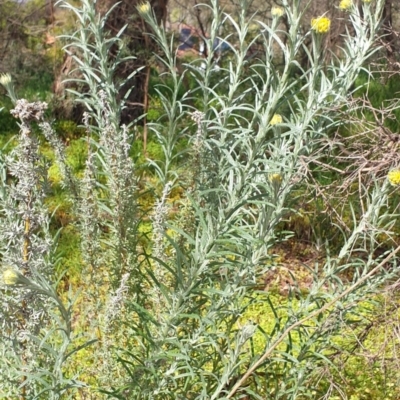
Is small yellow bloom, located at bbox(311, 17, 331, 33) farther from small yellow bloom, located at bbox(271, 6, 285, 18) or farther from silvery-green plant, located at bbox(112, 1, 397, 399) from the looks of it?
small yellow bloom, located at bbox(271, 6, 285, 18)

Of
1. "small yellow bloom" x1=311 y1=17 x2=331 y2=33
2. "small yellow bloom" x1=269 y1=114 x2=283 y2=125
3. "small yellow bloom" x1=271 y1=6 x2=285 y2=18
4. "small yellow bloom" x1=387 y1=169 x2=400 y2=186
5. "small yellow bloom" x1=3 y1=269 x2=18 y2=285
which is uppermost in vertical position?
"small yellow bloom" x1=271 y1=6 x2=285 y2=18

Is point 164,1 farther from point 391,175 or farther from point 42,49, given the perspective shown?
point 391,175

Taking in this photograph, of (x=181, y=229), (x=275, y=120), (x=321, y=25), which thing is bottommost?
(x=181, y=229)

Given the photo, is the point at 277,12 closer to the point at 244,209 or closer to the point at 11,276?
the point at 244,209

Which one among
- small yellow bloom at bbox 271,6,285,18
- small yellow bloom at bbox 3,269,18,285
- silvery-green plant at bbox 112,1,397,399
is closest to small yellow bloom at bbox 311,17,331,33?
silvery-green plant at bbox 112,1,397,399

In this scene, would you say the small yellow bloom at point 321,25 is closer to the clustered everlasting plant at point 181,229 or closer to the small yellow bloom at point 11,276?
the clustered everlasting plant at point 181,229

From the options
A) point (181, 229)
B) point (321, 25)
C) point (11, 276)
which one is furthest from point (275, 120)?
point (11, 276)

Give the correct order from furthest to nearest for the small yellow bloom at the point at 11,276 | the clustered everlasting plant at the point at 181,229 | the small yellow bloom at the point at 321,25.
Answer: the clustered everlasting plant at the point at 181,229 < the small yellow bloom at the point at 321,25 < the small yellow bloom at the point at 11,276

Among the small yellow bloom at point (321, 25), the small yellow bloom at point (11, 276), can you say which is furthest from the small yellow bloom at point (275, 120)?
the small yellow bloom at point (11, 276)

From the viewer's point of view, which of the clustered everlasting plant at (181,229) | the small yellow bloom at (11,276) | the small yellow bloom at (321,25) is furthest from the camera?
the clustered everlasting plant at (181,229)

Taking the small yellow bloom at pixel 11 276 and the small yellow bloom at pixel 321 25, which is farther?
the small yellow bloom at pixel 321 25

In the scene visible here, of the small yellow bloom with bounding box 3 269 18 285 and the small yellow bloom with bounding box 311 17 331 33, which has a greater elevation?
the small yellow bloom with bounding box 311 17 331 33

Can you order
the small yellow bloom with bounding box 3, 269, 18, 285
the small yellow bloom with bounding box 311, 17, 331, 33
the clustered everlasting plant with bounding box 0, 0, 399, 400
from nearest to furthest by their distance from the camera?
the small yellow bloom with bounding box 3, 269, 18, 285
the small yellow bloom with bounding box 311, 17, 331, 33
the clustered everlasting plant with bounding box 0, 0, 399, 400

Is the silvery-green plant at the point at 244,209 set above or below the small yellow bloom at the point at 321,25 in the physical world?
below
